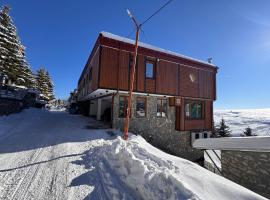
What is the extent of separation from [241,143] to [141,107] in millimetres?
8555

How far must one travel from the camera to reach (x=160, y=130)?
627 inches

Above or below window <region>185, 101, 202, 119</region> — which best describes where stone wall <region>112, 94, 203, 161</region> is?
below

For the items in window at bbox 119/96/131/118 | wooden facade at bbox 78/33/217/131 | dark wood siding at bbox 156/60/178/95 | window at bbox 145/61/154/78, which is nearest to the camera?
wooden facade at bbox 78/33/217/131

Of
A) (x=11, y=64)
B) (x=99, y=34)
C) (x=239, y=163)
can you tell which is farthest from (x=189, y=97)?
(x=11, y=64)

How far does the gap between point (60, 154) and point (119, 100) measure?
801cm

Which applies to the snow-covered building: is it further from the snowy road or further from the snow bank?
the snow bank

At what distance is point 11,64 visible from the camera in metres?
24.1

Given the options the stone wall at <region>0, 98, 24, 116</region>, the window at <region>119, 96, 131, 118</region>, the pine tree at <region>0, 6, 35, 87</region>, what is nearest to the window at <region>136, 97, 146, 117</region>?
the window at <region>119, 96, 131, 118</region>

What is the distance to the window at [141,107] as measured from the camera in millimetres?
14902

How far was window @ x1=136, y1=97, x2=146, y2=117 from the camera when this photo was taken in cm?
1490

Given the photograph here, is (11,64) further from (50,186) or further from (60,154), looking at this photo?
(50,186)

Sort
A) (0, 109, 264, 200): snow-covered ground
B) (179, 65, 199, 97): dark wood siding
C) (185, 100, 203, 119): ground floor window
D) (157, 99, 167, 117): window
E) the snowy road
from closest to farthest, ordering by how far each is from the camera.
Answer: (0, 109, 264, 200): snow-covered ground, the snowy road, (157, 99, 167, 117): window, (179, 65, 199, 97): dark wood siding, (185, 100, 203, 119): ground floor window

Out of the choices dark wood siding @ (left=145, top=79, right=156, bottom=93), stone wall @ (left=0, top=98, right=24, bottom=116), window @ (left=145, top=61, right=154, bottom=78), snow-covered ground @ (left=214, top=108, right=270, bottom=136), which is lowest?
snow-covered ground @ (left=214, top=108, right=270, bottom=136)

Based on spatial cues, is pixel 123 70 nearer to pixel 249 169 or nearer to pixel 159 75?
pixel 159 75
